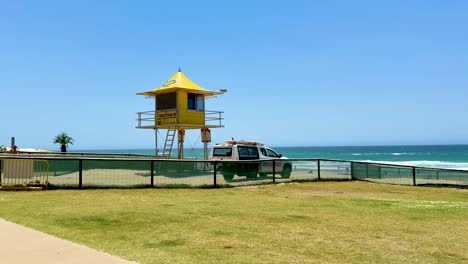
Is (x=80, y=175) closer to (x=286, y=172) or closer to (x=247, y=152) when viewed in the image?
(x=247, y=152)

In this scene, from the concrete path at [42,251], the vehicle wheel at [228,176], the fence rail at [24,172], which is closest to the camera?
the concrete path at [42,251]

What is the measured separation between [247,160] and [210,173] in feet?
7.12

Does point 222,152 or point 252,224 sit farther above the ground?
point 222,152

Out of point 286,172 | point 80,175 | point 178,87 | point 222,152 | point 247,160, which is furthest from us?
point 178,87

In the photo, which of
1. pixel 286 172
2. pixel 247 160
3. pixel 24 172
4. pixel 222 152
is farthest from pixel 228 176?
pixel 24 172

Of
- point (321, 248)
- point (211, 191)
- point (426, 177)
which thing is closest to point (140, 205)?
point (211, 191)

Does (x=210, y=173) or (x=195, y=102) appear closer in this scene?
(x=210, y=173)

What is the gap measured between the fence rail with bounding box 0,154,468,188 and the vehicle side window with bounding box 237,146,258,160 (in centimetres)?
220

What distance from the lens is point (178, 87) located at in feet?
96.3

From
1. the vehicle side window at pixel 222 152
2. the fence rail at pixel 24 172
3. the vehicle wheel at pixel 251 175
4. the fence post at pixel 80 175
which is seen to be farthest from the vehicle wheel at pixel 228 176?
the fence rail at pixel 24 172

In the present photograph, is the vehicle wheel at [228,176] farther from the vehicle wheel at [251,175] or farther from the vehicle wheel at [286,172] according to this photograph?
the vehicle wheel at [286,172]

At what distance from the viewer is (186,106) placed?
30.1m

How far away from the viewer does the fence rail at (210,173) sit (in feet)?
53.9

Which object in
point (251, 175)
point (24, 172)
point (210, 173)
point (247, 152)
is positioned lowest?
point (251, 175)
